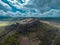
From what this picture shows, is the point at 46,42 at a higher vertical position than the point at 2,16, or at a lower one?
lower

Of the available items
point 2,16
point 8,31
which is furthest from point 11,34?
point 2,16

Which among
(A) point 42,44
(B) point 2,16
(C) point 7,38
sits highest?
(B) point 2,16

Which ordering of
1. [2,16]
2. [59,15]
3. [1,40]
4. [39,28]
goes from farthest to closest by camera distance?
[59,15] < [2,16] < [39,28] < [1,40]

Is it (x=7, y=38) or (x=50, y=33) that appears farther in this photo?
(x=50, y=33)

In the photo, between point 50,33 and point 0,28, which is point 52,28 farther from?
point 0,28

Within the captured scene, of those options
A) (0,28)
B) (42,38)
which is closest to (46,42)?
(42,38)

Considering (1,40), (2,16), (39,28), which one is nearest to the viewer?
(1,40)
